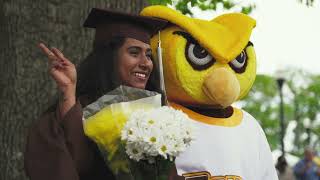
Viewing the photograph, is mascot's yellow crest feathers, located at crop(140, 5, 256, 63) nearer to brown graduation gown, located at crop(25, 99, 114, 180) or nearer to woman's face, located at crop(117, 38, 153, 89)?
woman's face, located at crop(117, 38, 153, 89)

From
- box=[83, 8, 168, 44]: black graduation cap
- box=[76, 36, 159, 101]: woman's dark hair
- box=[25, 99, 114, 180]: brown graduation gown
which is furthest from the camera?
box=[83, 8, 168, 44]: black graduation cap

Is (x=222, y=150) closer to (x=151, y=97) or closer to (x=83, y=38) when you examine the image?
(x=151, y=97)

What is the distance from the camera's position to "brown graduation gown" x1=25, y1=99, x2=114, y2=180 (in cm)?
377

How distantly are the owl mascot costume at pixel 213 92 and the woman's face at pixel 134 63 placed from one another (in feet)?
1.81

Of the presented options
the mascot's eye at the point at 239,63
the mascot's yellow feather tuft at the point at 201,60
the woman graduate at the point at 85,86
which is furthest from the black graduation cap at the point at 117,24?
the mascot's eye at the point at 239,63

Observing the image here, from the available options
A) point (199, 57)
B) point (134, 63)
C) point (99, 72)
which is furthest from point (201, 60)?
point (99, 72)

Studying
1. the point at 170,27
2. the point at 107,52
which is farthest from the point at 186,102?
the point at 107,52

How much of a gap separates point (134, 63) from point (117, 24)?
0.24 meters

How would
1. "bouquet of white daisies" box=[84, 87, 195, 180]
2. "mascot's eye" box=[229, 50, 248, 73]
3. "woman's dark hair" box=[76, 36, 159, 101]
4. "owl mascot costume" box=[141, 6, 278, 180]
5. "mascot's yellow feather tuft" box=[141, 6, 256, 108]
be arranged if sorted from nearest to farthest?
"bouquet of white daisies" box=[84, 87, 195, 180]
"woman's dark hair" box=[76, 36, 159, 101]
"owl mascot costume" box=[141, 6, 278, 180]
"mascot's yellow feather tuft" box=[141, 6, 256, 108]
"mascot's eye" box=[229, 50, 248, 73]

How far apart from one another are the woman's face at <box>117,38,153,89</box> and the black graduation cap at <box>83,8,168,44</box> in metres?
0.05

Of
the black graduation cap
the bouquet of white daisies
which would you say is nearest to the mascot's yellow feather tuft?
the black graduation cap

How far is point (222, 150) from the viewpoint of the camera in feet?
15.5

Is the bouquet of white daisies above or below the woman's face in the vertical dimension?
below

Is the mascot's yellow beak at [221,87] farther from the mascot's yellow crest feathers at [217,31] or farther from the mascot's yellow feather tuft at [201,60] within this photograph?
the mascot's yellow crest feathers at [217,31]
